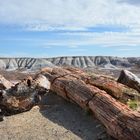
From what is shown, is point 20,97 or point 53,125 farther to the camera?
point 20,97

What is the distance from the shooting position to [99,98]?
455 inches

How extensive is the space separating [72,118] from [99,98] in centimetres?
116

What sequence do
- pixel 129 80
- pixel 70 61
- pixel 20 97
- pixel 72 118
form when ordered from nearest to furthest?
pixel 72 118 → pixel 20 97 → pixel 129 80 → pixel 70 61

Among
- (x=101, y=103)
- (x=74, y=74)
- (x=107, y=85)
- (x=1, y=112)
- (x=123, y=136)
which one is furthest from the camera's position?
(x=74, y=74)

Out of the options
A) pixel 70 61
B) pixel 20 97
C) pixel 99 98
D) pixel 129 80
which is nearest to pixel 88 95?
pixel 99 98

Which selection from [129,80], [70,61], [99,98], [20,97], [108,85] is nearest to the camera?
[99,98]

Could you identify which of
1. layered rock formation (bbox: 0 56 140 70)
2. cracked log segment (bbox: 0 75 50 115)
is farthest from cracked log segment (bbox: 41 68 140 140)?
layered rock formation (bbox: 0 56 140 70)

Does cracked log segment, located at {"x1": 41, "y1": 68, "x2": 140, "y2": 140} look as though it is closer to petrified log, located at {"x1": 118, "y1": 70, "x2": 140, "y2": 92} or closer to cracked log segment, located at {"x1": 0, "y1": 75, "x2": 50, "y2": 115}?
petrified log, located at {"x1": 118, "y1": 70, "x2": 140, "y2": 92}

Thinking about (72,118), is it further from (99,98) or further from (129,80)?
(129,80)

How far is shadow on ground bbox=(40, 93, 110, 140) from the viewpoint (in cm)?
1098

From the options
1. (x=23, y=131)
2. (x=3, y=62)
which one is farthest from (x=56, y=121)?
(x=3, y=62)

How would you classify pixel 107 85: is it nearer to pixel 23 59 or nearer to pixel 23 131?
pixel 23 131

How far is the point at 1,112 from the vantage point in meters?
12.4

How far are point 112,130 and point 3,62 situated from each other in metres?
146
